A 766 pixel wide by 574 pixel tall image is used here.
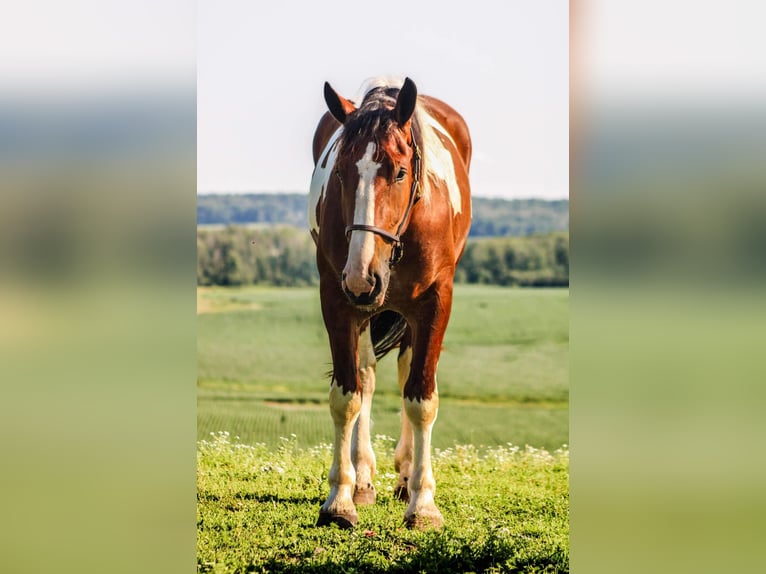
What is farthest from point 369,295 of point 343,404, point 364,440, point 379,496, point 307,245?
point 307,245

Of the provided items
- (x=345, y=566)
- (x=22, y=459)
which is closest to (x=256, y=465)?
(x=345, y=566)

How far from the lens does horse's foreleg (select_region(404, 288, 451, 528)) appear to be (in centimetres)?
473

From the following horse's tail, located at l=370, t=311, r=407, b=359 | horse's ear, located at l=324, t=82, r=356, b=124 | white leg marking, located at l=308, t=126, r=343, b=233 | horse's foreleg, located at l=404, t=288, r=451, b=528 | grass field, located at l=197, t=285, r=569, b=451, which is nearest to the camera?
horse's ear, located at l=324, t=82, r=356, b=124

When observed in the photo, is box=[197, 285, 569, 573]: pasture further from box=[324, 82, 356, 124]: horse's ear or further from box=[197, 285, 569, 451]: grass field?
box=[324, 82, 356, 124]: horse's ear

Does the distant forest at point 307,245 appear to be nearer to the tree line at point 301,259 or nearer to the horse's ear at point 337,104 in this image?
the tree line at point 301,259

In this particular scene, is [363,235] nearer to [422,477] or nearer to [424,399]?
[424,399]

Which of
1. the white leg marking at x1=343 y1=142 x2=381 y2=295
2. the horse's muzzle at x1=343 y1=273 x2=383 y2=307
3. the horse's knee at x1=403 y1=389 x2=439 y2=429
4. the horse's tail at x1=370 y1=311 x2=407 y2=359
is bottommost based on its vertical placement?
the horse's knee at x1=403 y1=389 x2=439 y2=429

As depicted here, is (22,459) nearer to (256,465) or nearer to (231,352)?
(256,465)

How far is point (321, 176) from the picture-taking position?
5.23 metres

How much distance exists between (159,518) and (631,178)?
2363mm

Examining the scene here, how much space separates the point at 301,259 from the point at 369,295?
13.3 m

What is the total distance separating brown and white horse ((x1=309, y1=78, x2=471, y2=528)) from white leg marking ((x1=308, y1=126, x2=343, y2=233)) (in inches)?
0.6

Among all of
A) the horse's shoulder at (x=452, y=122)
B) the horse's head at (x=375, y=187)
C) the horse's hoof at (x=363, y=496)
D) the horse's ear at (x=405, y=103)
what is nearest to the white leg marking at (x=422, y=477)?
the horse's hoof at (x=363, y=496)

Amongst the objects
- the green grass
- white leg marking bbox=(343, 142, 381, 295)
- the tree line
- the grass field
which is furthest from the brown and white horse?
the tree line
